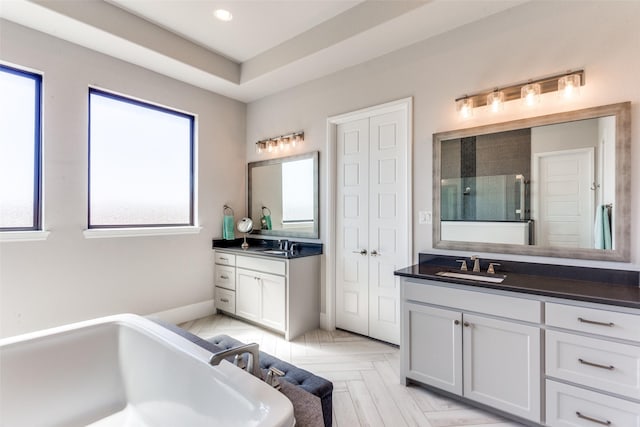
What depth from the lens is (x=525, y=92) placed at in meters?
2.09

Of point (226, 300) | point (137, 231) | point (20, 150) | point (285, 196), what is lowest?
point (226, 300)

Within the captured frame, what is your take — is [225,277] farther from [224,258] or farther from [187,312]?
[187,312]

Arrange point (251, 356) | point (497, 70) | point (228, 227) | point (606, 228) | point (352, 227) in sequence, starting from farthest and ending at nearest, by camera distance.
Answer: point (228, 227) < point (352, 227) < point (497, 70) < point (606, 228) < point (251, 356)

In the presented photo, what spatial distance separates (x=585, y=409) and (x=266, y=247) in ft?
10.00

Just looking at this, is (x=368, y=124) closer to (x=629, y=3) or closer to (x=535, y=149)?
(x=535, y=149)

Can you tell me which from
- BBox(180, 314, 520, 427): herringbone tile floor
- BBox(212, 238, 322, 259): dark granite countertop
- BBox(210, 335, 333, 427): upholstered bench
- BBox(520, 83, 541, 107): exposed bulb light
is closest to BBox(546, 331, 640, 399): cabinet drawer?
BBox(180, 314, 520, 427): herringbone tile floor

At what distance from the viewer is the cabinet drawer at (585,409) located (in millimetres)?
1482

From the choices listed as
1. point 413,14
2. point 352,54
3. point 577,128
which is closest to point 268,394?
point 577,128

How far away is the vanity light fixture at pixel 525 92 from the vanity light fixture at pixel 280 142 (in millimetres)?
1743

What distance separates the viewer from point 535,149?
7.01 feet

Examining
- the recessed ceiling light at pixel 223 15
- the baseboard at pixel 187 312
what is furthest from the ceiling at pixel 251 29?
the baseboard at pixel 187 312

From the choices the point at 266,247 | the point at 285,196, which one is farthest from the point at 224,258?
the point at 285,196

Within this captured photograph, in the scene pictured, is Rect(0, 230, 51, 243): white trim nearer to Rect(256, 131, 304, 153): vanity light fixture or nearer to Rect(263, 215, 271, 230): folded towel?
Rect(263, 215, 271, 230): folded towel

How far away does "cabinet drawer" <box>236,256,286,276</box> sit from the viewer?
305cm
